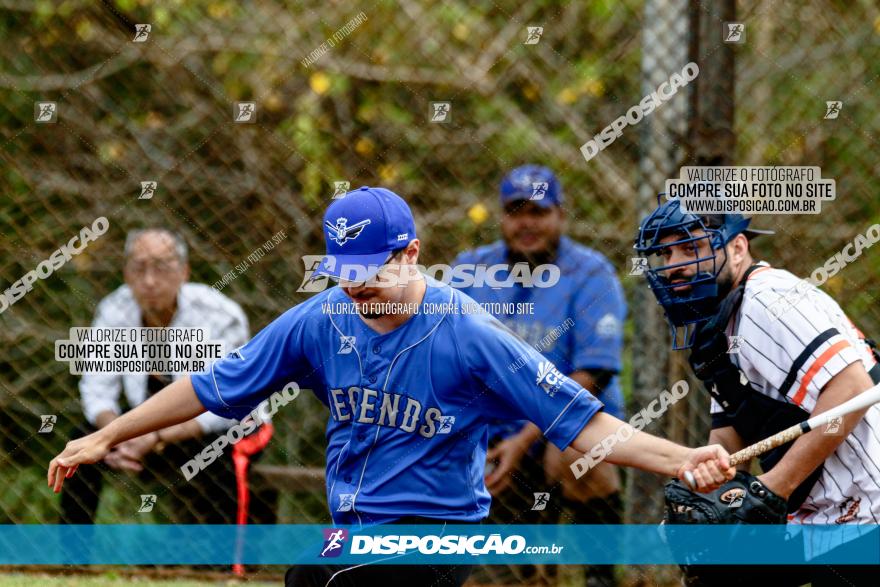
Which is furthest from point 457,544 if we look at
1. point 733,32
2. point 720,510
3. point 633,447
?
point 733,32

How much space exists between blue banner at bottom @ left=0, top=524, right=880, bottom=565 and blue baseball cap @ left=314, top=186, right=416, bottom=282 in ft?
2.92

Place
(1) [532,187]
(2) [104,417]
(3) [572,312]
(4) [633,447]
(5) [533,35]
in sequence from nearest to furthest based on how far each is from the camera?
1. (4) [633,447]
2. (3) [572,312]
3. (1) [532,187]
4. (2) [104,417]
5. (5) [533,35]

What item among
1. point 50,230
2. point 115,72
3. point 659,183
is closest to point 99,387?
point 50,230

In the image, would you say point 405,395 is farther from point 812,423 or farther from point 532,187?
point 532,187

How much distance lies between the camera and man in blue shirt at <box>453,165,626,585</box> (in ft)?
17.9

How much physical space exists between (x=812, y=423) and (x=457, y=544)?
125 cm

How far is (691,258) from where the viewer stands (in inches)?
162

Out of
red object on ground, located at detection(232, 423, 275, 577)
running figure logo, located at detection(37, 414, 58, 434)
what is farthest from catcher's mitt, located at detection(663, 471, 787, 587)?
running figure logo, located at detection(37, 414, 58, 434)

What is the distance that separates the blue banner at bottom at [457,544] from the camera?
4.01 meters

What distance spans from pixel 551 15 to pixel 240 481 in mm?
3016

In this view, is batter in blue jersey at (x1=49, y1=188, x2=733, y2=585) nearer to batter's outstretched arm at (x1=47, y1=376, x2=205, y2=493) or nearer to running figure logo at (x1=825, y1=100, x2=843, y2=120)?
batter's outstretched arm at (x1=47, y1=376, x2=205, y2=493)

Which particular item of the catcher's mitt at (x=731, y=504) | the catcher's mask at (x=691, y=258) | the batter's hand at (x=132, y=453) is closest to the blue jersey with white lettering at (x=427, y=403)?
the catcher's mitt at (x=731, y=504)

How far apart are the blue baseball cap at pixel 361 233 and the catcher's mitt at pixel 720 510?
1227 mm

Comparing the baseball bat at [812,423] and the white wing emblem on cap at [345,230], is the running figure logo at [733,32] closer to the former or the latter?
the baseball bat at [812,423]
